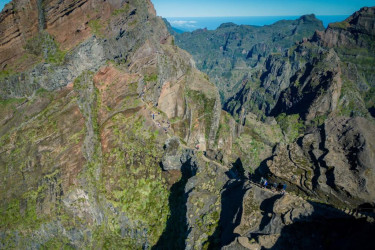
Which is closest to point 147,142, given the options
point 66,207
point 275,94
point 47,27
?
point 66,207

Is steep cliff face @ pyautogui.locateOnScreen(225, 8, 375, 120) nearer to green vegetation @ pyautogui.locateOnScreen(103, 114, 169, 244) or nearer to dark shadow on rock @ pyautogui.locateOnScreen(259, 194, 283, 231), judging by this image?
green vegetation @ pyautogui.locateOnScreen(103, 114, 169, 244)

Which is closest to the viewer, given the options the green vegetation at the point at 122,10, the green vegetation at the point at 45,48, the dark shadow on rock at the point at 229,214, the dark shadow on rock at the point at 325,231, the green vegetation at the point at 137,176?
the dark shadow on rock at the point at 325,231

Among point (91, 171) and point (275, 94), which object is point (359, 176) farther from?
point (275, 94)

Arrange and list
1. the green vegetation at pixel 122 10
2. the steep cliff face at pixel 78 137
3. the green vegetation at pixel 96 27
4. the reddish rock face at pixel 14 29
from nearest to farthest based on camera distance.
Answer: the steep cliff face at pixel 78 137 < the reddish rock face at pixel 14 29 < the green vegetation at pixel 96 27 < the green vegetation at pixel 122 10

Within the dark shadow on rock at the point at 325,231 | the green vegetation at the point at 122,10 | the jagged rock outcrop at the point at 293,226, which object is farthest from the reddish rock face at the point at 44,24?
the dark shadow on rock at the point at 325,231

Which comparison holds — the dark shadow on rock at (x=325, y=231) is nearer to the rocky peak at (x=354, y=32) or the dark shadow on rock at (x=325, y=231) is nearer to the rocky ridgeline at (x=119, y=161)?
the rocky ridgeline at (x=119, y=161)

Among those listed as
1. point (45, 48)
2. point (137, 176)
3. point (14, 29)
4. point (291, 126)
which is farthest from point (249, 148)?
point (14, 29)
